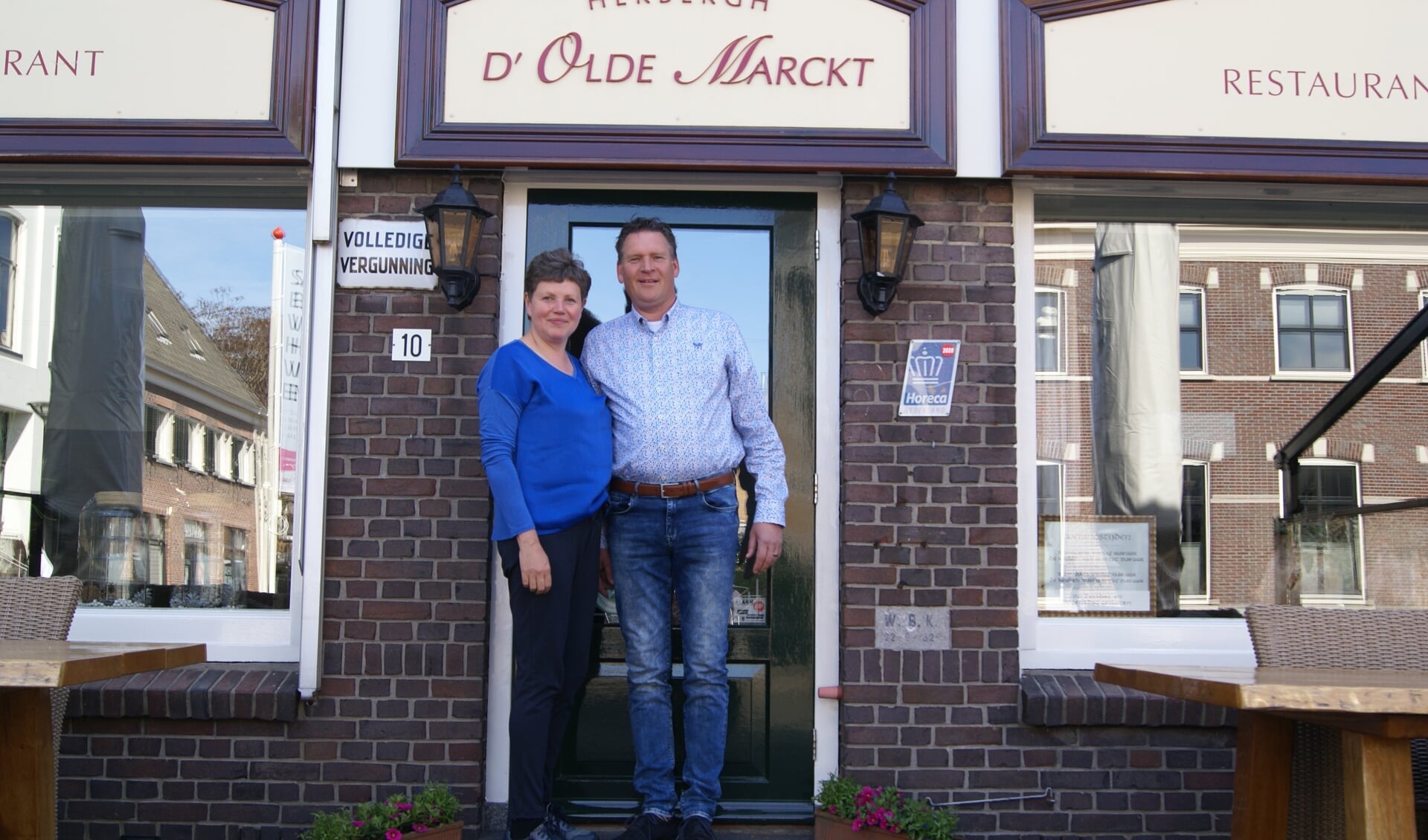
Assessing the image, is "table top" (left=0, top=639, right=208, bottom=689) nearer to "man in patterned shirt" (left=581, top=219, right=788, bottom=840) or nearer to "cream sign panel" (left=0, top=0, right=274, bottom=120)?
"man in patterned shirt" (left=581, top=219, right=788, bottom=840)

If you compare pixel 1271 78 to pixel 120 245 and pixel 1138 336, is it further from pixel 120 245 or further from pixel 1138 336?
pixel 120 245

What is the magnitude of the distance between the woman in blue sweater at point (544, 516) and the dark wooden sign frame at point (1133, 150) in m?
1.82

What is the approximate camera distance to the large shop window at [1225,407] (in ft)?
15.5

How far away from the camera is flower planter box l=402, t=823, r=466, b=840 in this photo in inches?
147

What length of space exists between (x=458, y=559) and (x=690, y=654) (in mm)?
943

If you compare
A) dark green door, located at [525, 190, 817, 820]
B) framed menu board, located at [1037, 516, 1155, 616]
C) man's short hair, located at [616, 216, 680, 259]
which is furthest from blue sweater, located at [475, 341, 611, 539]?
framed menu board, located at [1037, 516, 1155, 616]

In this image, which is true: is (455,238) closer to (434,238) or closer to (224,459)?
(434,238)

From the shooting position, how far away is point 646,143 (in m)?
4.38

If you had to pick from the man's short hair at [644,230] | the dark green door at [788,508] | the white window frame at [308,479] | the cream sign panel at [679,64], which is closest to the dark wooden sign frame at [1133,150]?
the cream sign panel at [679,64]

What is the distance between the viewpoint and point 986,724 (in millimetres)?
4273

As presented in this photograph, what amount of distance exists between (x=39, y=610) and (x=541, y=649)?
145 cm

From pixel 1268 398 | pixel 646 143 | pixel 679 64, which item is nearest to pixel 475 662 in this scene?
pixel 646 143

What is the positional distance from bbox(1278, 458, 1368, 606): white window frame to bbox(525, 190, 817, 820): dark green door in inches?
81.6

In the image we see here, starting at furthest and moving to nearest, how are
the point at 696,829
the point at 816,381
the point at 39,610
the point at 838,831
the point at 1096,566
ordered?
the point at 1096,566, the point at 816,381, the point at 838,831, the point at 696,829, the point at 39,610
